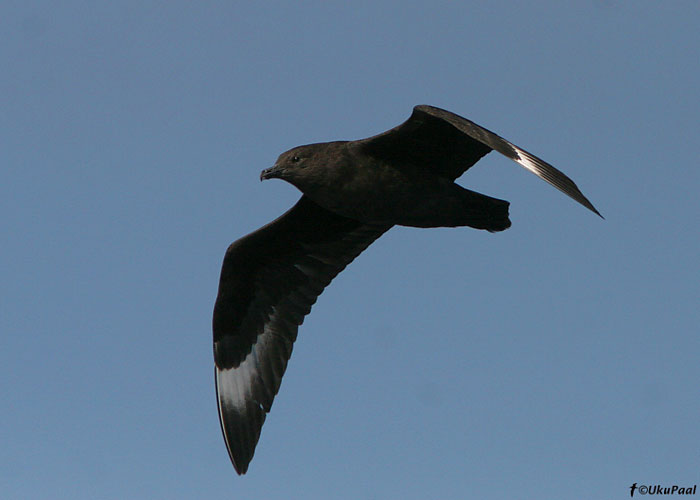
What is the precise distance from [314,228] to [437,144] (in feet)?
5.26

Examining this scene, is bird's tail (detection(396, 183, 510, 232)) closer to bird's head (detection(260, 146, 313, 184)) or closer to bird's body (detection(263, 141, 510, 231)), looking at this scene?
bird's body (detection(263, 141, 510, 231))

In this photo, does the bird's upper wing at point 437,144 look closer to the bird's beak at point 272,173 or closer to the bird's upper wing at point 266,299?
the bird's beak at point 272,173

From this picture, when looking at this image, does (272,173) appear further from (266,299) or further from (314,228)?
(266,299)

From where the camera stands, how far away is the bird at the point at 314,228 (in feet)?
21.8

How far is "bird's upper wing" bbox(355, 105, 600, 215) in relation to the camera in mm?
5680

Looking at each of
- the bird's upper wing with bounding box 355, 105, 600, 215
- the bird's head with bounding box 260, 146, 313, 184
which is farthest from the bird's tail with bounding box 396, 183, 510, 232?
the bird's head with bounding box 260, 146, 313, 184

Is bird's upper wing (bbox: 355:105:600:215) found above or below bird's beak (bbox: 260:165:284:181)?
above

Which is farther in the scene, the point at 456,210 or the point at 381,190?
the point at 456,210

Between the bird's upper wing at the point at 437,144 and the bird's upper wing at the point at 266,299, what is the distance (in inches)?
46.6

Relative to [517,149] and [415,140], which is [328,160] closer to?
[415,140]

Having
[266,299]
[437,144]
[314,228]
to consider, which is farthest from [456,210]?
[266,299]

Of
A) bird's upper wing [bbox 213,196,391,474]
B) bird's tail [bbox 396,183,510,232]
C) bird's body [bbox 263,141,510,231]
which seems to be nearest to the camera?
bird's body [bbox 263,141,510,231]

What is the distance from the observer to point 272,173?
265 inches

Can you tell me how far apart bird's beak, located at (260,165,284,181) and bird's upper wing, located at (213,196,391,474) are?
0.94 meters
